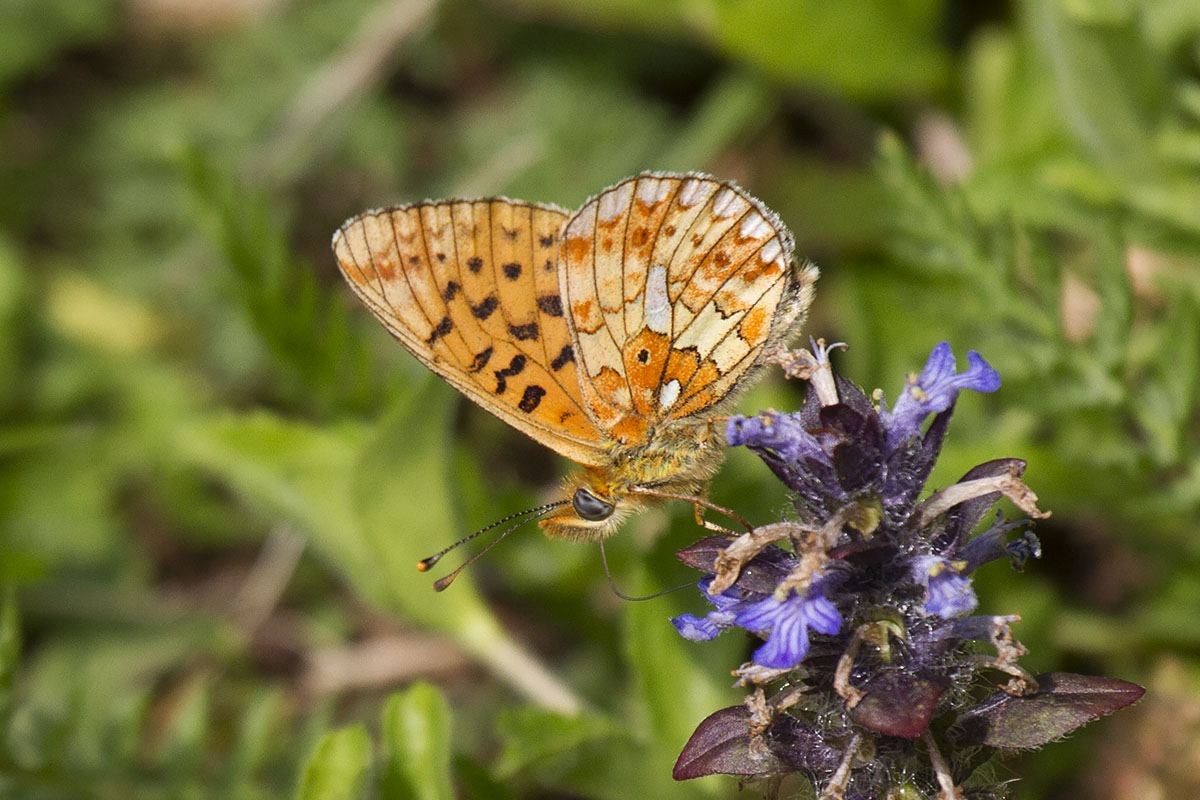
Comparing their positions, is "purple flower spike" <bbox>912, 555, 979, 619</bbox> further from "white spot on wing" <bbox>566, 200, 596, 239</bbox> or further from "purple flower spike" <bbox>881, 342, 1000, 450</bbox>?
"white spot on wing" <bbox>566, 200, 596, 239</bbox>

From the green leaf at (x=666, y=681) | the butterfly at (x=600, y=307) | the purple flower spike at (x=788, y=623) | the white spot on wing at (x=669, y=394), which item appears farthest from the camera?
the green leaf at (x=666, y=681)

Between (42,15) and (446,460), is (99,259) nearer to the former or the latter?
(42,15)

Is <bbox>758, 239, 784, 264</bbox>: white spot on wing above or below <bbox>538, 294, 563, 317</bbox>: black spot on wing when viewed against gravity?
above

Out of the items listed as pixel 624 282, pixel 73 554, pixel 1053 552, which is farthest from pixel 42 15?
pixel 1053 552

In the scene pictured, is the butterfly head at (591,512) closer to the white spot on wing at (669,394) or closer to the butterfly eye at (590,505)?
the butterfly eye at (590,505)

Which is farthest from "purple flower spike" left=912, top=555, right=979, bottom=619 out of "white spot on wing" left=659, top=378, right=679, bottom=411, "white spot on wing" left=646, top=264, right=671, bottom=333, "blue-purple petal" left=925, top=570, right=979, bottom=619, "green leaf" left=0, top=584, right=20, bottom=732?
"green leaf" left=0, top=584, right=20, bottom=732

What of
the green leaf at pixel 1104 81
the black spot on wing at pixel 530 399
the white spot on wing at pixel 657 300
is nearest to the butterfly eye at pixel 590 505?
the black spot on wing at pixel 530 399

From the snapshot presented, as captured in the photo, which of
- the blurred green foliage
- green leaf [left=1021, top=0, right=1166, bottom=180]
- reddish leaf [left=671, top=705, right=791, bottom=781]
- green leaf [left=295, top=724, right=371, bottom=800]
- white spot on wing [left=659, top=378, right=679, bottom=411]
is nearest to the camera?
reddish leaf [left=671, top=705, right=791, bottom=781]

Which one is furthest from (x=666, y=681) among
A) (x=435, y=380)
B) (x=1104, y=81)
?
(x=1104, y=81)
